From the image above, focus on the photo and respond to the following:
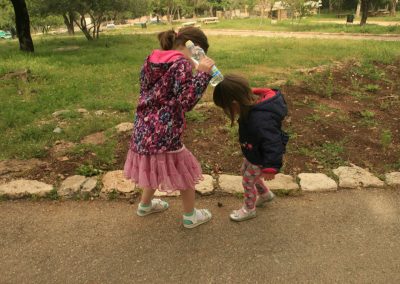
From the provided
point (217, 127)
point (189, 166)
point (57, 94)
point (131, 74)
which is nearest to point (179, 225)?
point (189, 166)

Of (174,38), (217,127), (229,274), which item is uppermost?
(174,38)

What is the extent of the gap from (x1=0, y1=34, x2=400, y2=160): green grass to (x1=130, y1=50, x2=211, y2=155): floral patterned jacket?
60.4 inches

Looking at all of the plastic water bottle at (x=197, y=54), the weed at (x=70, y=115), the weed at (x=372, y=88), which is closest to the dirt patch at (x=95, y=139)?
the weed at (x=70, y=115)

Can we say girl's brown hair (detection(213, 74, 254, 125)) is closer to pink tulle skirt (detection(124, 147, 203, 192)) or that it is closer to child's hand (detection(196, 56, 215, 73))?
child's hand (detection(196, 56, 215, 73))

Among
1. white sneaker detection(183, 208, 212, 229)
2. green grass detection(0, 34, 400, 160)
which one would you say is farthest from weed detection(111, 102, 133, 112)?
white sneaker detection(183, 208, 212, 229)

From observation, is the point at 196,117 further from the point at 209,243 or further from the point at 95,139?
the point at 209,243

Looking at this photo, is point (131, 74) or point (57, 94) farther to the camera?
point (131, 74)

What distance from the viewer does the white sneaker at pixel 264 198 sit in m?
3.35

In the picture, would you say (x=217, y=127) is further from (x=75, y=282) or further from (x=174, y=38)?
(x=75, y=282)

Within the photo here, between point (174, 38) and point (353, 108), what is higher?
point (174, 38)

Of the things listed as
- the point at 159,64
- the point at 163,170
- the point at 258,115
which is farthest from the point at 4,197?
the point at 258,115

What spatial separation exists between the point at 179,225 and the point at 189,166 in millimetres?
583

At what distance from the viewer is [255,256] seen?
272cm

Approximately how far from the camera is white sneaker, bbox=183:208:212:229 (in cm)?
305
